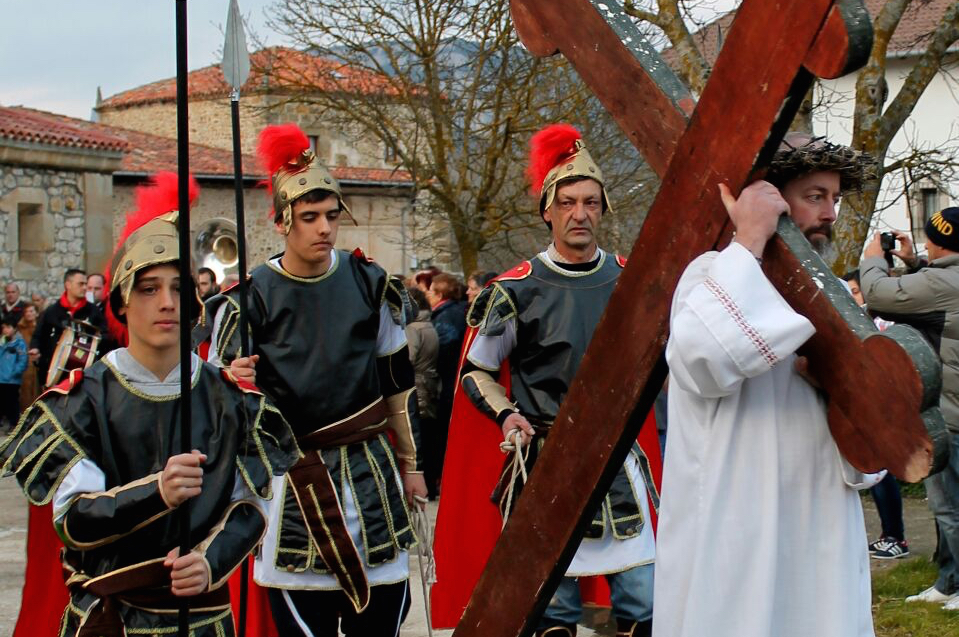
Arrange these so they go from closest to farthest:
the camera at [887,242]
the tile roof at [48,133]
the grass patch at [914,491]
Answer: the camera at [887,242] < the grass patch at [914,491] < the tile roof at [48,133]

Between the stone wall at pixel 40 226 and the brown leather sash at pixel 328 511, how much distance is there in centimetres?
2110

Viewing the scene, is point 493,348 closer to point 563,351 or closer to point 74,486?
point 563,351

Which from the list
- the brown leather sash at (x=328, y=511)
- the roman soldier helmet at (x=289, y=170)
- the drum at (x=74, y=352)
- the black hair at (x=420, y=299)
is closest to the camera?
the brown leather sash at (x=328, y=511)

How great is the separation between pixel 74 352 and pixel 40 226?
15261 millimetres

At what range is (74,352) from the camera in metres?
10.6

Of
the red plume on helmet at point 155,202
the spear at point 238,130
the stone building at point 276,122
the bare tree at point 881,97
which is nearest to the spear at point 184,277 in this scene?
the red plume on helmet at point 155,202

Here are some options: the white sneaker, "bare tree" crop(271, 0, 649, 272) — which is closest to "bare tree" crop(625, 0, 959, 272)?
the white sneaker

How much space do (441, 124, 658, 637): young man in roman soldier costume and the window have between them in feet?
69.5

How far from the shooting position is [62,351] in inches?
423

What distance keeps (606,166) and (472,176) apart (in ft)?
7.61

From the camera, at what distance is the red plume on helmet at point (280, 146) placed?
4918 mm

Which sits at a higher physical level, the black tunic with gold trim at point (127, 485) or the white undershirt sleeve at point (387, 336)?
the white undershirt sleeve at point (387, 336)

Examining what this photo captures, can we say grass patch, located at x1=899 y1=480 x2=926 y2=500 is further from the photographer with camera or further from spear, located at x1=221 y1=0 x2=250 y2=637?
spear, located at x1=221 y1=0 x2=250 y2=637

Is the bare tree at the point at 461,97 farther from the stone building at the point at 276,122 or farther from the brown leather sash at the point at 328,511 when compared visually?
the brown leather sash at the point at 328,511
